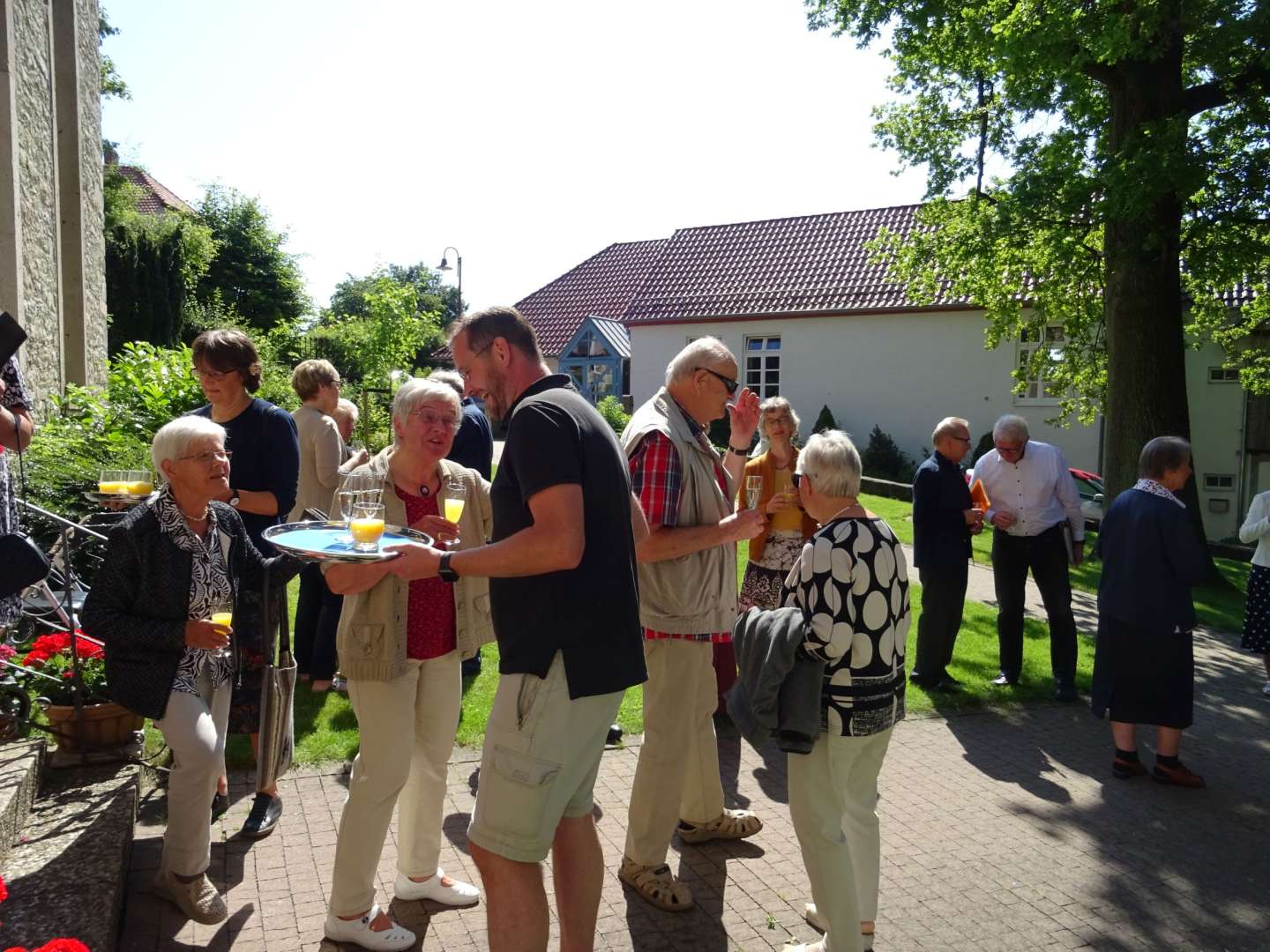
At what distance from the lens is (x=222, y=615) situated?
12.2 feet

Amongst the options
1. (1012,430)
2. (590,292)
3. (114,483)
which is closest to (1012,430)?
(1012,430)

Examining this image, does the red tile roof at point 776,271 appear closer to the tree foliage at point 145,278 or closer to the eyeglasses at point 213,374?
the tree foliage at point 145,278

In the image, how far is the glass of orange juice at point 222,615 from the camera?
3664mm

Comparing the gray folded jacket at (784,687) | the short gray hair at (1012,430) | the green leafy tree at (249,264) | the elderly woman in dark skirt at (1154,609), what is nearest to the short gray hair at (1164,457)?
the elderly woman in dark skirt at (1154,609)

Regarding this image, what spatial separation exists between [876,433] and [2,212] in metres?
22.9

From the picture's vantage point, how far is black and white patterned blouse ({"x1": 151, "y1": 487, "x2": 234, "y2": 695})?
3637 millimetres

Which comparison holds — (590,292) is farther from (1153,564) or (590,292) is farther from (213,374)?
(213,374)

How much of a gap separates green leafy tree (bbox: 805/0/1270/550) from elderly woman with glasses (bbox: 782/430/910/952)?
32.1 ft

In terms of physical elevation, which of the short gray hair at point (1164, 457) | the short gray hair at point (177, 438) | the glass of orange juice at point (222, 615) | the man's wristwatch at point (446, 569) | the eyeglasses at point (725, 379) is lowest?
the glass of orange juice at point (222, 615)

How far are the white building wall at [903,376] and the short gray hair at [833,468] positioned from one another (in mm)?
24882

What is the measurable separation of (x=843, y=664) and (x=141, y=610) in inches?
102

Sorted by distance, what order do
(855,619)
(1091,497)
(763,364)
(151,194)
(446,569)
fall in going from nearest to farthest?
1. (446,569)
2. (855,619)
3. (1091,497)
4. (763,364)
5. (151,194)

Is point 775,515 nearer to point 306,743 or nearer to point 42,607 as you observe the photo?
point 306,743

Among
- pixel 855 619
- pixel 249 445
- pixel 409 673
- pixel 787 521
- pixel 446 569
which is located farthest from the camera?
pixel 787 521
